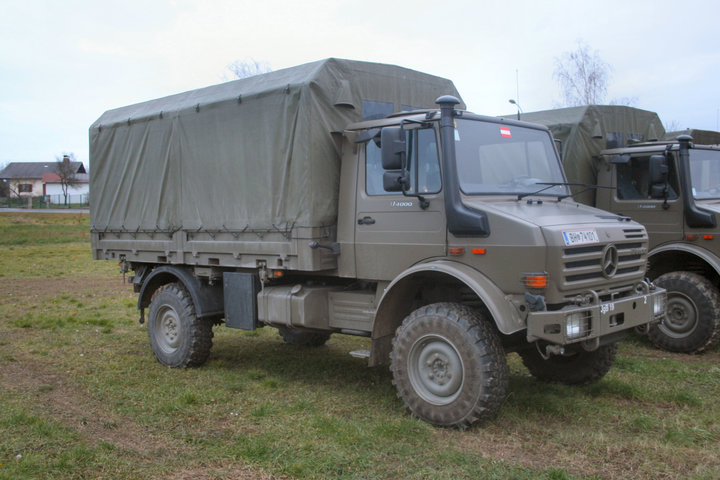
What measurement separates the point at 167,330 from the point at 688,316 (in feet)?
22.5

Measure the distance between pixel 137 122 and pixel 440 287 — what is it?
5.19 meters

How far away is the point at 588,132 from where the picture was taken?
31.9ft

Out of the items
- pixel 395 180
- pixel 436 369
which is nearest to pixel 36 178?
pixel 395 180

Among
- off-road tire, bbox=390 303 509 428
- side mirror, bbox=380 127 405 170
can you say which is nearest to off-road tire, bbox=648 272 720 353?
off-road tire, bbox=390 303 509 428

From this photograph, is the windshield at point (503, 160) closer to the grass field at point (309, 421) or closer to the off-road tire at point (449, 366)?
the off-road tire at point (449, 366)

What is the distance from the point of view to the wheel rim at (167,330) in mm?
8383

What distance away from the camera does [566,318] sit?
498 cm

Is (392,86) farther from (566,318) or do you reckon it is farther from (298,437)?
(298,437)

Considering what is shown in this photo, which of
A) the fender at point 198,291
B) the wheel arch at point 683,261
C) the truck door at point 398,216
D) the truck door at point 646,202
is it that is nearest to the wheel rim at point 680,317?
the wheel arch at point 683,261

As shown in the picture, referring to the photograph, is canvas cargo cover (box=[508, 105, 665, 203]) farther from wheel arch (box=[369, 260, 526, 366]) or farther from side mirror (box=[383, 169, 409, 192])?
side mirror (box=[383, 169, 409, 192])

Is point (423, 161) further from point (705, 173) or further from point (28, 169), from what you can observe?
point (28, 169)

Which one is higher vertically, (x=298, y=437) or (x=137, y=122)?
(x=137, y=122)

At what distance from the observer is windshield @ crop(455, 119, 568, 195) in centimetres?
582

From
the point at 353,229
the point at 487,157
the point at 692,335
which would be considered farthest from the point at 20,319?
the point at 692,335
